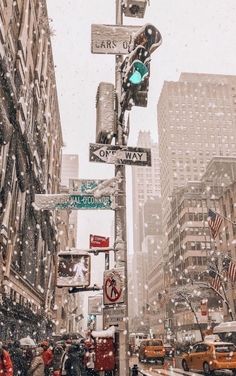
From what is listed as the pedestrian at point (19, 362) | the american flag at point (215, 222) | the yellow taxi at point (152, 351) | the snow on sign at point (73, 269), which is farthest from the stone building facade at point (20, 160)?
the american flag at point (215, 222)

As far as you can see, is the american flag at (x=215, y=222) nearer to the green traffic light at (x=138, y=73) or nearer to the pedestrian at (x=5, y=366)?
the pedestrian at (x=5, y=366)

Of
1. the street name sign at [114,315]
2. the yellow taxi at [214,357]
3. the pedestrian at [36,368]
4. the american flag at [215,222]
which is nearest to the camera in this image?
the street name sign at [114,315]

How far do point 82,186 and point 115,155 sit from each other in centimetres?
91

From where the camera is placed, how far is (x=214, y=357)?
62.6 feet

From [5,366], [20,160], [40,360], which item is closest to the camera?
[5,366]

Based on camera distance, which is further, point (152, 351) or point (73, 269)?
Result: point (152, 351)

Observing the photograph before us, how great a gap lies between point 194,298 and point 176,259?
21.5 m

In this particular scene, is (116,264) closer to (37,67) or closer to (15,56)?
(15,56)

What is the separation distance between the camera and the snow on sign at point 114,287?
212 inches

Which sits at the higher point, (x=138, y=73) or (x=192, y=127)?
(x=192, y=127)

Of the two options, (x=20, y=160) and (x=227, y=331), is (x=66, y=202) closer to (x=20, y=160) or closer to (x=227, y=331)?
(x=20, y=160)

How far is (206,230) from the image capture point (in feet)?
277

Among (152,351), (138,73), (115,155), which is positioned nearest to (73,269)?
(115,155)

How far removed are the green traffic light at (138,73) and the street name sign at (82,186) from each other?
1.78 metres
